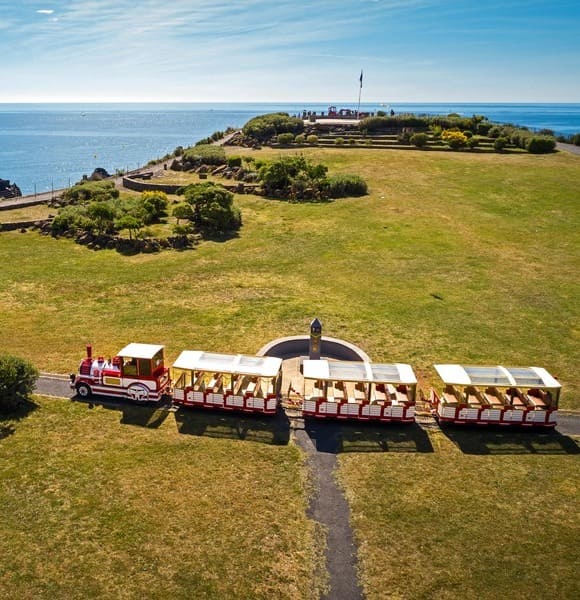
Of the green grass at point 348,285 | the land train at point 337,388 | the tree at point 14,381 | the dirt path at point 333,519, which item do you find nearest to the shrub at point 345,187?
the green grass at point 348,285

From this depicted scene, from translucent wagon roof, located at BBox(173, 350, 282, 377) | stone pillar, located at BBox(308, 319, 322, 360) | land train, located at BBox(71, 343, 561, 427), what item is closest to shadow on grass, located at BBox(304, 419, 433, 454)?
land train, located at BBox(71, 343, 561, 427)

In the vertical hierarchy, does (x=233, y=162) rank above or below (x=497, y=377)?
below

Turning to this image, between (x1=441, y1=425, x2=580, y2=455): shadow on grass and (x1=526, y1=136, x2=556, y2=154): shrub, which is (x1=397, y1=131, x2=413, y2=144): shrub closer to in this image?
(x1=526, y1=136, x2=556, y2=154): shrub

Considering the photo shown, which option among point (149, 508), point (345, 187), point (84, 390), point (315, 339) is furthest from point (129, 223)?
point (149, 508)

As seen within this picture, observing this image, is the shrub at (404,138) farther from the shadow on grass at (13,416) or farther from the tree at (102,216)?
the shadow on grass at (13,416)

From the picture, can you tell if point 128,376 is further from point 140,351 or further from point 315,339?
point 315,339

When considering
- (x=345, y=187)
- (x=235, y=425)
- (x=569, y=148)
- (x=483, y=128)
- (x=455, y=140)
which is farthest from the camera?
(x=483, y=128)

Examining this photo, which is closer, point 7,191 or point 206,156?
point 206,156
